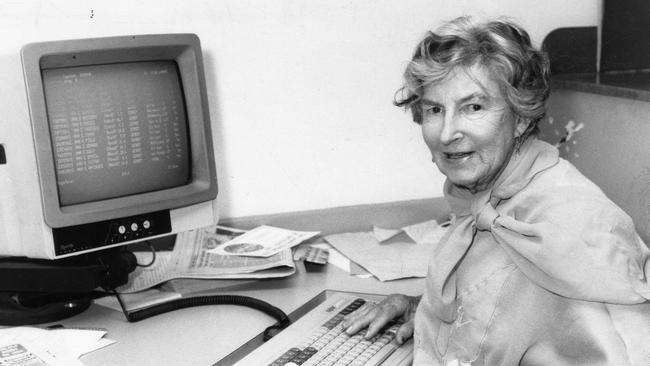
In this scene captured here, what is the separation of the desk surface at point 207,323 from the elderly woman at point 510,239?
204 mm

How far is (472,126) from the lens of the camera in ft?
3.82

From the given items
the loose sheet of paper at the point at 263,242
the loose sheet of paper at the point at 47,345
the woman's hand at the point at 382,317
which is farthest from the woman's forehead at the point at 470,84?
the loose sheet of paper at the point at 47,345

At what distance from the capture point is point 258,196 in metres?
1.84

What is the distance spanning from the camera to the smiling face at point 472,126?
1.16 metres

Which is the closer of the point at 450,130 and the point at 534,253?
the point at 534,253

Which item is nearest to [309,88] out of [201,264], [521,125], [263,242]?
[263,242]

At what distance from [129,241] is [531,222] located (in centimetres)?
71

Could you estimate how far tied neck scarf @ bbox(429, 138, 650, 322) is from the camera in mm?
1024

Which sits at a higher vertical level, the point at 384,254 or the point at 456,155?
the point at 456,155

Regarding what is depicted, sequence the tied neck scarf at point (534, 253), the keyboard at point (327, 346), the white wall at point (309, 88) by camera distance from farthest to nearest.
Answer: the white wall at point (309, 88), the keyboard at point (327, 346), the tied neck scarf at point (534, 253)

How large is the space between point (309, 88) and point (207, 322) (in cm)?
70

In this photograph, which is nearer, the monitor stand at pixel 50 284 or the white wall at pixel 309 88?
the monitor stand at pixel 50 284

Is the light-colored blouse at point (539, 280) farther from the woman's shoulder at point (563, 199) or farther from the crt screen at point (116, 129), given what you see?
the crt screen at point (116, 129)

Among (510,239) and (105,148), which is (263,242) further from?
(510,239)
